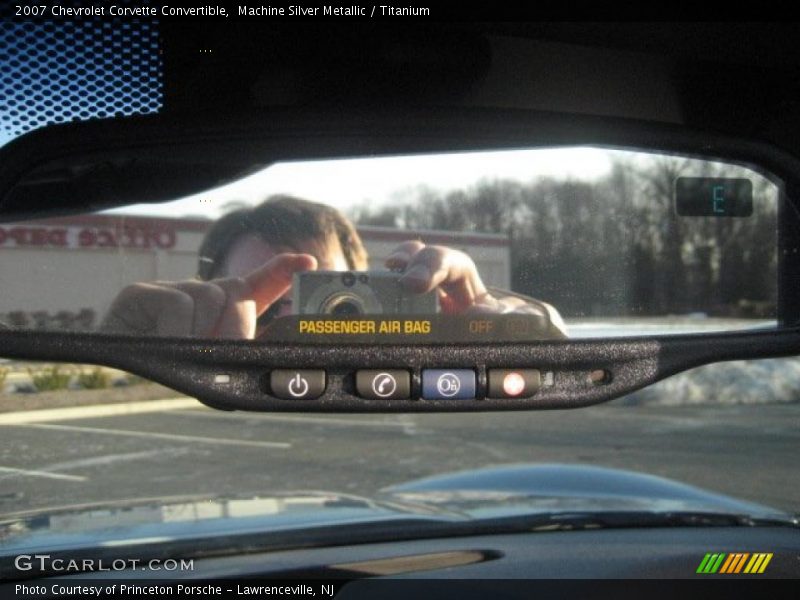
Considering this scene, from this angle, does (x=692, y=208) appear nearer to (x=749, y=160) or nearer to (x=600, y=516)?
(x=749, y=160)

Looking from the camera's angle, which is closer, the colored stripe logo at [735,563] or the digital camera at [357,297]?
the digital camera at [357,297]

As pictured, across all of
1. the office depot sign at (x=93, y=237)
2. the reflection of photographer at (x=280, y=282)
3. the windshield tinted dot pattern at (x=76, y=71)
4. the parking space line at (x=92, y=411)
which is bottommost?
the parking space line at (x=92, y=411)

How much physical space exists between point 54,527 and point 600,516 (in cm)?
214

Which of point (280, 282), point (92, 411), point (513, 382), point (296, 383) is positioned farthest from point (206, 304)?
point (92, 411)

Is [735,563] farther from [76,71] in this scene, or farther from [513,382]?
[76,71]

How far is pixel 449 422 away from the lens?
309 inches

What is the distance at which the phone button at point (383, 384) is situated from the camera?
2.27 meters

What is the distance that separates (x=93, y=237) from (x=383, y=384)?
819 millimetres

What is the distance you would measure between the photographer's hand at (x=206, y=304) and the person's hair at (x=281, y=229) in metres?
0.05

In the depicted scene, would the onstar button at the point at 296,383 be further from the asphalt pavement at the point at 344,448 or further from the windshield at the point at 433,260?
the asphalt pavement at the point at 344,448

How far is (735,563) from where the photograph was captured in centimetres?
385

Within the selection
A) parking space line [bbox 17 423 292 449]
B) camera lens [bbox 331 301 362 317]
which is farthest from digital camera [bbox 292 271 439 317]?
parking space line [bbox 17 423 292 449]

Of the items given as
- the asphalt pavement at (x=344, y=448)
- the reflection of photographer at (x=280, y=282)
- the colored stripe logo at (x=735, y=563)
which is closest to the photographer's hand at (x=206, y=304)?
the reflection of photographer at (x=280, y=282)

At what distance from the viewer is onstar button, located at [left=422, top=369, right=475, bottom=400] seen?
89.7 inches
